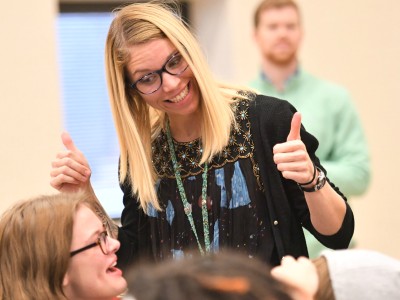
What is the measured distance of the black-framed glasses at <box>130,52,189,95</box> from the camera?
2584 millimetres

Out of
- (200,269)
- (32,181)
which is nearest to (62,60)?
(32,181)

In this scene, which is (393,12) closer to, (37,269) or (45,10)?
(45,10)

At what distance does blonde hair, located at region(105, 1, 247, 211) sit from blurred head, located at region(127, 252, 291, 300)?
1.13m

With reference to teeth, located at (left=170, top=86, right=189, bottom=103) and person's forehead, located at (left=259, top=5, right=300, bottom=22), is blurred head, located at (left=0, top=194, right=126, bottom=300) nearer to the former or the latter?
teeth, located at (left=170, top=86, right=189, bottom=103)

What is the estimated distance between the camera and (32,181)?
491 centimetres

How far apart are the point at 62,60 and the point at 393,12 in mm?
2202

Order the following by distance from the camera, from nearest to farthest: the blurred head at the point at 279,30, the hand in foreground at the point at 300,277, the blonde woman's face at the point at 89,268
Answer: the hand in foreground at the point at 300,277 → the blonde woman's face at the point at 89,268 → the blurred head at the point at 279,30

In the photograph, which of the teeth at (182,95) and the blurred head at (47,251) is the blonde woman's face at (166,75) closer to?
the teeth at (182,95)

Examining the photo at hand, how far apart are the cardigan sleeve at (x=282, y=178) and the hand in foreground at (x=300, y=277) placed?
66cm

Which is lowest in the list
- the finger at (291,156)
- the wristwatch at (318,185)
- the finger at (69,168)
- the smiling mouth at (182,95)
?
the wristwatch at (318,185)

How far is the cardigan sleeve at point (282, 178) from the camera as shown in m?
2.53

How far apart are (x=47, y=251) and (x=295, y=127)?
0.75 m

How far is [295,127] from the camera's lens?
2.38 meters

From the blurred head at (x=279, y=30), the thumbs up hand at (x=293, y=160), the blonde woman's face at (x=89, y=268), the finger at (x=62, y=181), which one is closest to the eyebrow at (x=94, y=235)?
the blonde woman's face at (x=89, y=268)
